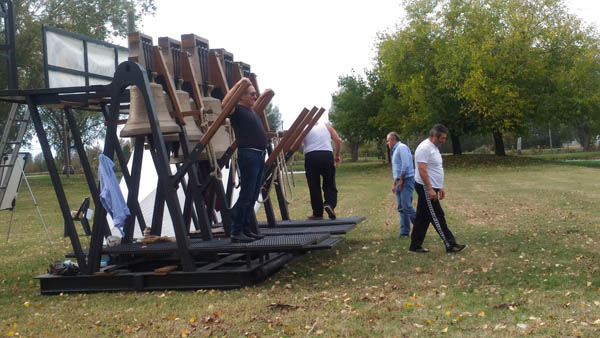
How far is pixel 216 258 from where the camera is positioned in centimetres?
890

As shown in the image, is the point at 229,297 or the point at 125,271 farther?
the point at 125,271

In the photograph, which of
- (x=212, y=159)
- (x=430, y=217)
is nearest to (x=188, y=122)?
(x=212, y=159)

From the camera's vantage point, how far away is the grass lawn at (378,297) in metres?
5.56

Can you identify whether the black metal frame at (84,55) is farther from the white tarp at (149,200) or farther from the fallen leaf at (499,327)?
the fallen leaf at (499,327)

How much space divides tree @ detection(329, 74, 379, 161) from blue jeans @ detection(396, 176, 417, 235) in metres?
39.1

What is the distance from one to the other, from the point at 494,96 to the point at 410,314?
125ft

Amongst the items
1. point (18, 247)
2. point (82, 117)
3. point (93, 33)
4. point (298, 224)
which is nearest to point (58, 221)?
point (18, 247)

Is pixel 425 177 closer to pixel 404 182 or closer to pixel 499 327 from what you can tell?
pixel 404 182

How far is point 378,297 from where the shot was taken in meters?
6.65

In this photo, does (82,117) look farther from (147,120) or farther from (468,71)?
(147,120)

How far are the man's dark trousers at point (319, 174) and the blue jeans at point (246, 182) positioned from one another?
10.7ft

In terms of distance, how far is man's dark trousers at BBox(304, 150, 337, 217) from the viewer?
11.4m

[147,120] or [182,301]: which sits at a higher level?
[147,120]

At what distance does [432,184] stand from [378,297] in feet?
9.96
